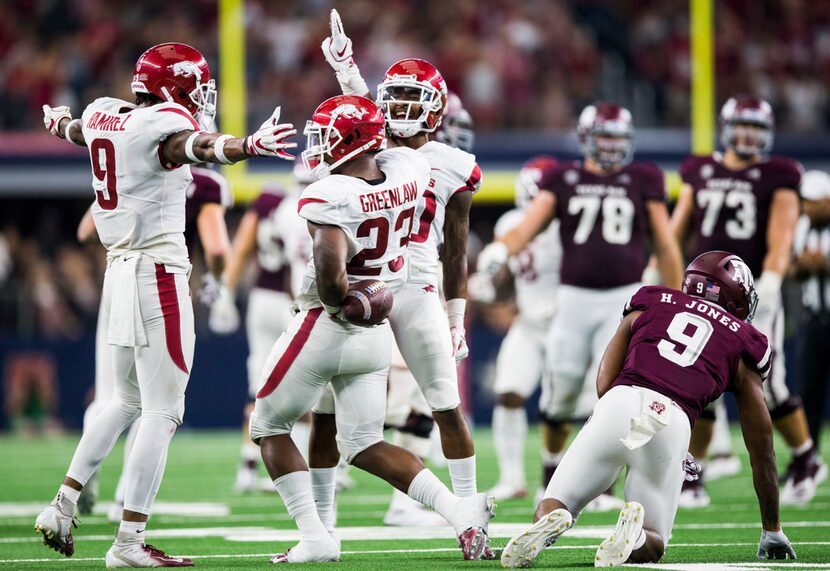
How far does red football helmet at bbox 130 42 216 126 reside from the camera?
5.02m

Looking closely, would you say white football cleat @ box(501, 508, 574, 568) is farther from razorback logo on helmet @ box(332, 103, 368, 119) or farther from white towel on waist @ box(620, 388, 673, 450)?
razorback logo on helmet @ box(332, 103, 368, 119)

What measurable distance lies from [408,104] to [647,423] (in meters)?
1.75

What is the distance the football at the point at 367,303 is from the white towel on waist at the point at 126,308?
2.56 feet

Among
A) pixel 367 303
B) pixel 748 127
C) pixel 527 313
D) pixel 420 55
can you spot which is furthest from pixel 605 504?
pixel 420 55

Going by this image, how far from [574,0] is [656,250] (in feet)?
33.5

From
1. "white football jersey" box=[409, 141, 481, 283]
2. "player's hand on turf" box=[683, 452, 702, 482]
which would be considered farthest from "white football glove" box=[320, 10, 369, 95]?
"player's hand on turf" box=[683, 452, 702, 482]

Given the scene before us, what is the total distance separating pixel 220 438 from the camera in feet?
43.6

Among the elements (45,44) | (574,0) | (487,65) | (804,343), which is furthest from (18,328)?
(804,343)

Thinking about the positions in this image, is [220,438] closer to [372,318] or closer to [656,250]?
[656,250]

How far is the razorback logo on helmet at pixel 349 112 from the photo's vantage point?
4.79 metres

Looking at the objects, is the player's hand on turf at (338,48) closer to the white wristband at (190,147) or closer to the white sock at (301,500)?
the white wristband at (190,147)

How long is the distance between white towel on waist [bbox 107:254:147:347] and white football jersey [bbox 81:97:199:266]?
0.08 m

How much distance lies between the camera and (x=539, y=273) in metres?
8.33

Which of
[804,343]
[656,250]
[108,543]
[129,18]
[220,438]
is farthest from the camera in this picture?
[129,18]
